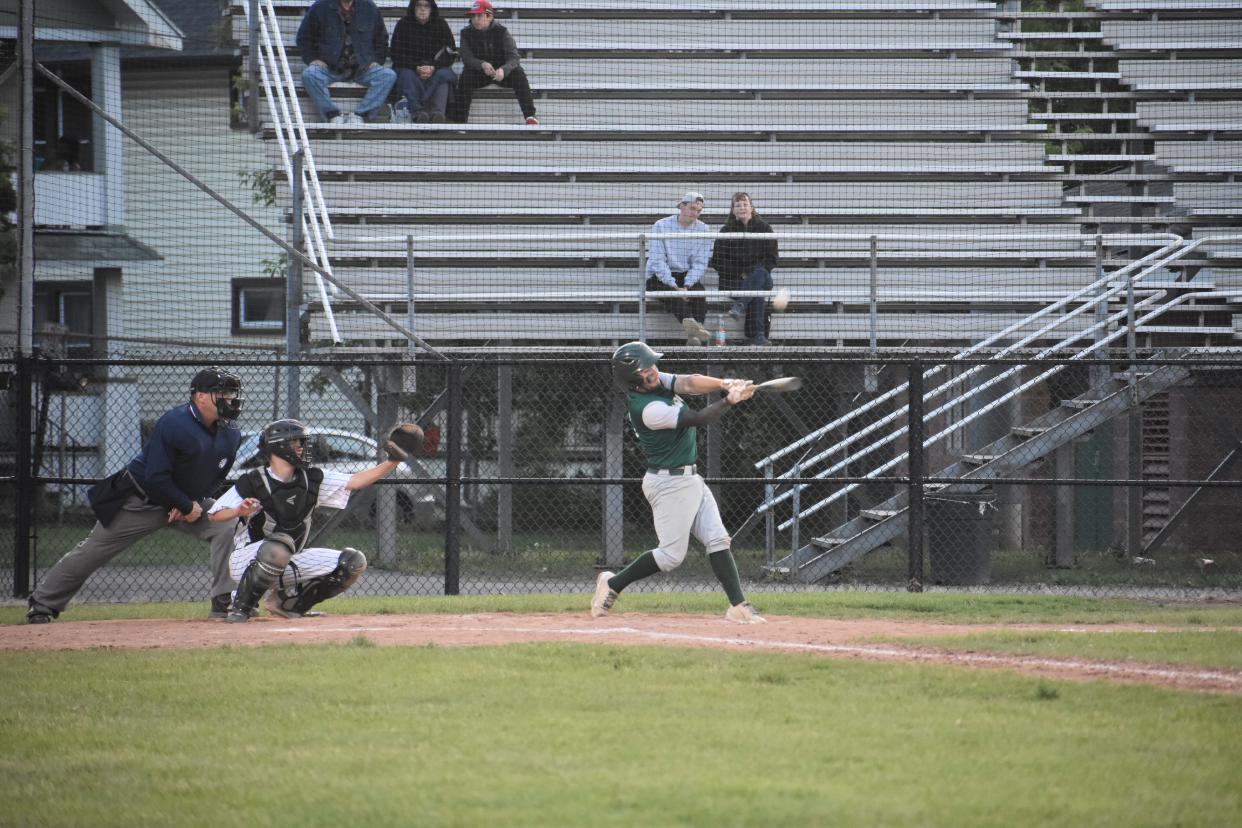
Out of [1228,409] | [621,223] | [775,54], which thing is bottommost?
[1228,409]

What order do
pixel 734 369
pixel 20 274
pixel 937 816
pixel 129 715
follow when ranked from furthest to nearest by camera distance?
1. pixel 734 369
2. pixel 20 274
3. pixel 129 715
4. pixel 937 816

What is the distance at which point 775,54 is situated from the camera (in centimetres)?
2070

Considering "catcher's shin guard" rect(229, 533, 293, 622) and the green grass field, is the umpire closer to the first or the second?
"catcher's shin guard" rect(229, 533, 293, 622)

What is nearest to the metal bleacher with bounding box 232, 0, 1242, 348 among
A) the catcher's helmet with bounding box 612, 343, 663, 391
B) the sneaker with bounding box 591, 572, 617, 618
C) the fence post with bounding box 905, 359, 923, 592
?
the fence post with bounding box 905, 359, 923, 592

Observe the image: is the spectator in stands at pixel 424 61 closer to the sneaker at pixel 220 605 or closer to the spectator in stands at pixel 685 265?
the spectator in stands at pixel 685 265

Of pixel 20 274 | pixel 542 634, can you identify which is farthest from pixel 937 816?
pixel 20 274

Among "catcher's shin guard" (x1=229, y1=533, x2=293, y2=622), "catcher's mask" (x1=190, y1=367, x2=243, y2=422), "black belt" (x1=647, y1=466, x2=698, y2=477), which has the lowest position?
"catcher's shin guard" (x1=229, y1=533, x2=293, y2=622)

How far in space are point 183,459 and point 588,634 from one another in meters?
3.14

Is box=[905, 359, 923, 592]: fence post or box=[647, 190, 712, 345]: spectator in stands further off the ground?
box=[647, 190, 712, 345]: spectator in stands

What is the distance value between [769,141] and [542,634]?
1115 centimetres

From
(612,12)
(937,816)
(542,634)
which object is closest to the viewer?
(937,816)

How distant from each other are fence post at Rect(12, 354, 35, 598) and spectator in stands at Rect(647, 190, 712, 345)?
665 centimetres

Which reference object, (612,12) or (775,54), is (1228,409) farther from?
(612,12)

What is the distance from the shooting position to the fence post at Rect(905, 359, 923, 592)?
13.0 meters
